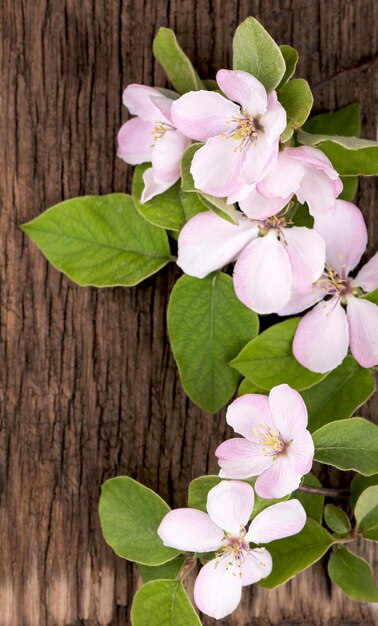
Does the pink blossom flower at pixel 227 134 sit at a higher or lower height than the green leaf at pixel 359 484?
higher

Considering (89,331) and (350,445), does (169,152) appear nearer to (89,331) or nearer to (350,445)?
(89,331)

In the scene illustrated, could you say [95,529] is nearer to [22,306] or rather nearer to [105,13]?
[22,306]

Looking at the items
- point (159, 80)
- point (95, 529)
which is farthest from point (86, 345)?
point (159, 80)

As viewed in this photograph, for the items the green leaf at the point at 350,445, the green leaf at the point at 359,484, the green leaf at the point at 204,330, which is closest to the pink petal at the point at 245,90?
the green leaf at the point at 204,330

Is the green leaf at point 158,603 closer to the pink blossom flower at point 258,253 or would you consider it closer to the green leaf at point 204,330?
the green leaf at point 204,330

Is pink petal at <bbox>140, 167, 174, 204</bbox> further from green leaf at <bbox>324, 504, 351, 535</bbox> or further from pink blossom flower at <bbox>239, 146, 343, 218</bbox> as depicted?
green leaf at <bbox>324, 504, 351, 535</bbox>
